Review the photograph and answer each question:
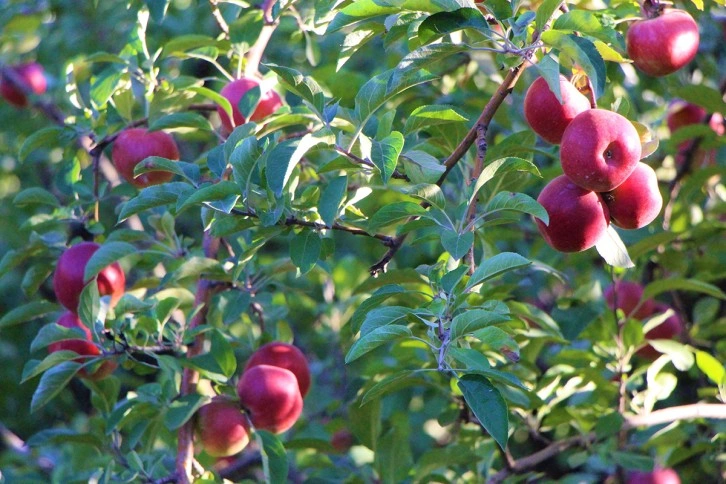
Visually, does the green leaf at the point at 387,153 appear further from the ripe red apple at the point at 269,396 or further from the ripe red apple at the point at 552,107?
the ripe red apple at the point at 269,396

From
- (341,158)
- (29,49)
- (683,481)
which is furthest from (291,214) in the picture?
(29,49)

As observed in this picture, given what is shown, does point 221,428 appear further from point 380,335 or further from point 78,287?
point 380,335

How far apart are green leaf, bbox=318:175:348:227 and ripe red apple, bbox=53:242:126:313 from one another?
0.68 metres

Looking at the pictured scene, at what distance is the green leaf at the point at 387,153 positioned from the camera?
115 centimetres

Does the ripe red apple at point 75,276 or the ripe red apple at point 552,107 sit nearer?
the ripe red apple at point 552,107

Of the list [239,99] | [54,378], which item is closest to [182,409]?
[54,378]

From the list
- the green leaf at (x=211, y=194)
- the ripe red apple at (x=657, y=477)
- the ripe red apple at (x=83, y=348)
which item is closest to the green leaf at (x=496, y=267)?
the green leaf at (x=211, y=194)

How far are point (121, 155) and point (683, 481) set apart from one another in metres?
1.89

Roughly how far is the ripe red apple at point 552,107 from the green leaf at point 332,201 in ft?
0.98

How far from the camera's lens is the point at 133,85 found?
1955mm

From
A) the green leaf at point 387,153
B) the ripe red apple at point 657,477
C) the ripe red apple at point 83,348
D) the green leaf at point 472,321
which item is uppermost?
the green leaf at point 387,153

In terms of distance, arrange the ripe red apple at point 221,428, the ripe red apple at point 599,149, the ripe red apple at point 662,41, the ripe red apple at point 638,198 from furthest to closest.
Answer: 1. the ripe red apple at point 221,428
2. the ripe red apple at point 662,41
3. the ripe red apple at point 638,198
4. the ripe red apple at point 599,149

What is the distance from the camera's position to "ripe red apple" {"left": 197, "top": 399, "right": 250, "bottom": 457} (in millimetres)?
1640

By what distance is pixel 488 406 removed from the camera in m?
1.07
